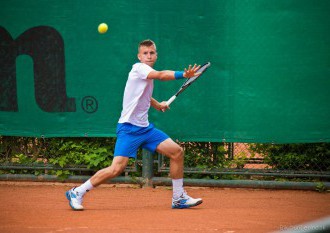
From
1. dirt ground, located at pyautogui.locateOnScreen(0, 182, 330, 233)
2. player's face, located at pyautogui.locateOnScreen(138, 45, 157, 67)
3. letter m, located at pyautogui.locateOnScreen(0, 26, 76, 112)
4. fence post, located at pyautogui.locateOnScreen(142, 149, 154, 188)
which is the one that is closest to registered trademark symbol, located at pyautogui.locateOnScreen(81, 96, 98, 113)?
letter m, located at pyautogui.locateOnScreen(0, 26, 76, 112)

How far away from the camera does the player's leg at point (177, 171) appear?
193 inches

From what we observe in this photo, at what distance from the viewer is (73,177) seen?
6.45 metres

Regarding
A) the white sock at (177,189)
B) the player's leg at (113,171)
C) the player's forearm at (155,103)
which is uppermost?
the player's forearm at (155,103)

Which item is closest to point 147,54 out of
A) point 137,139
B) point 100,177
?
point 137,139

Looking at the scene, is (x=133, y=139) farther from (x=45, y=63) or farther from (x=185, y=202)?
(x=45, y=63)

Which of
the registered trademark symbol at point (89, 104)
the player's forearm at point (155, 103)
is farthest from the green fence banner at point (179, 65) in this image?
the player's forearm at point (155, 103)

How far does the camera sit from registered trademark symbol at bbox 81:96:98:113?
622 cm

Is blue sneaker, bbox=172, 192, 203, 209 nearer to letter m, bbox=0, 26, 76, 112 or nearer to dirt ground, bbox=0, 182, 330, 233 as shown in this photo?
dirt ground, bbox=0, 182, 330, 233

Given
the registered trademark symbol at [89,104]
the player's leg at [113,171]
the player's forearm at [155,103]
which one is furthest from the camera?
the registered trademark symbol at [89,104]

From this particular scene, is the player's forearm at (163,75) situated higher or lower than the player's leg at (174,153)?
higher

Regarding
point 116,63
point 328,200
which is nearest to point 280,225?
point 328,200

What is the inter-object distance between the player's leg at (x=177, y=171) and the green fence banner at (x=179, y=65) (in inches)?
44.7

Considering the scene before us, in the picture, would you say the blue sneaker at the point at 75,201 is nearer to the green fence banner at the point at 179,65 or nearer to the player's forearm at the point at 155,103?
the player's forearm at the point at 155,103

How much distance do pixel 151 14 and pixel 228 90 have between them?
4.04 ft
